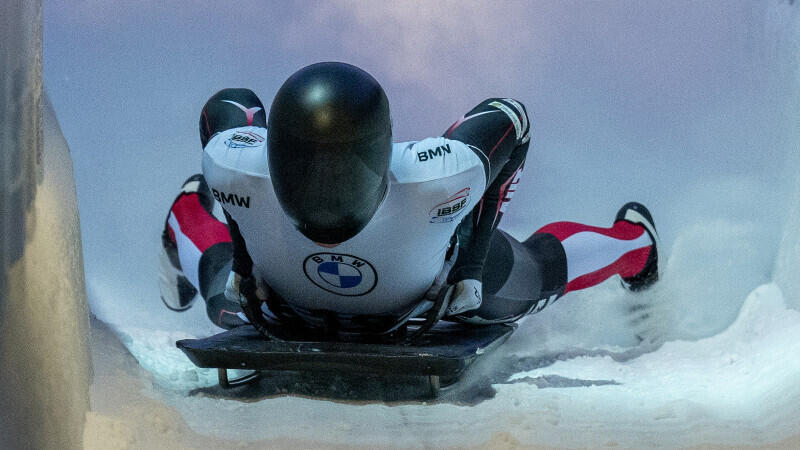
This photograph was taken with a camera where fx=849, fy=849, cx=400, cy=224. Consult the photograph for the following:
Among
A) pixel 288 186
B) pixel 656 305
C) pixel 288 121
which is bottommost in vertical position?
pixel 656 305

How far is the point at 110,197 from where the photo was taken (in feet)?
13.9

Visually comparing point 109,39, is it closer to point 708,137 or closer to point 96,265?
point 96,265

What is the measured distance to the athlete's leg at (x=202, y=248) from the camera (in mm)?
2783

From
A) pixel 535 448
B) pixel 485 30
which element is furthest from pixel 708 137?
pixel 535 448

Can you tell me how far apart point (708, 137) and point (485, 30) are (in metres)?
1.41

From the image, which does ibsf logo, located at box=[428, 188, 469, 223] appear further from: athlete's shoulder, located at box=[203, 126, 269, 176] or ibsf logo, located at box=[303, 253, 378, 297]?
athlete's shoulder, located at box=[203, 126, 269, 176]

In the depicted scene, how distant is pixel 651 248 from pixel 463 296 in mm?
1279

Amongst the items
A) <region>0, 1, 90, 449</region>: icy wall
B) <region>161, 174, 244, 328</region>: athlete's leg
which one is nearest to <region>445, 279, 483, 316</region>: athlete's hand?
<region>161, 174, 244, 328</region>: athlete's leg

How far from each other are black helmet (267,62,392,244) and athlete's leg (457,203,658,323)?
0.95 meters

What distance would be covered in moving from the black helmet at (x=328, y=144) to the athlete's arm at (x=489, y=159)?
536 mm

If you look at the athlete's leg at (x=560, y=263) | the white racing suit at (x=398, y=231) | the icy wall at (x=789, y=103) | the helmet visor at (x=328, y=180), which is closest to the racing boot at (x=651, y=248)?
the athlete's leg at (x=560, y=263)

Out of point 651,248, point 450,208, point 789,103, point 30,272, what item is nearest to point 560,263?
point 651,248

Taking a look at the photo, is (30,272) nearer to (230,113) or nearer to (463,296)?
(230,113)

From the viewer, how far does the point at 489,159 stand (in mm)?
2170
